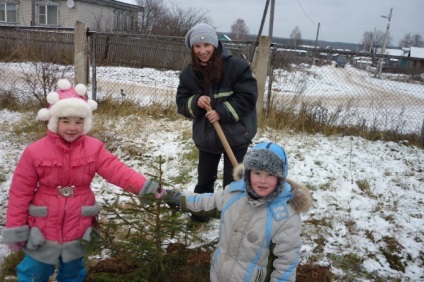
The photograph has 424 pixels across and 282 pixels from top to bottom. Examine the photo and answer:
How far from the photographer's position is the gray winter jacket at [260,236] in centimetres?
187

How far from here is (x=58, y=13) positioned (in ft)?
82.8

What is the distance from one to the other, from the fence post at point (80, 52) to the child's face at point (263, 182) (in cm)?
580

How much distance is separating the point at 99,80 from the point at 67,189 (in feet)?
30.2

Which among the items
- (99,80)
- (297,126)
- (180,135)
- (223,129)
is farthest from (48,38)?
(223,129)

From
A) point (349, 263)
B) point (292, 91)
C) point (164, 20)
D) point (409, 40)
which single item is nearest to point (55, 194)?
point (349, 263)

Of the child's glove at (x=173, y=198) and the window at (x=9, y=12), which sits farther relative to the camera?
the window at (x=9, y=12)

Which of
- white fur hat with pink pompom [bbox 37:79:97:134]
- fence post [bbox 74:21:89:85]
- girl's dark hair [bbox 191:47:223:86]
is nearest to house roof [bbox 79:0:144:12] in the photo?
fence post [bbox 74:21:89:85]

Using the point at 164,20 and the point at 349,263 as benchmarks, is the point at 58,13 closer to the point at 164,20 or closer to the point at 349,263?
the point at 164,20

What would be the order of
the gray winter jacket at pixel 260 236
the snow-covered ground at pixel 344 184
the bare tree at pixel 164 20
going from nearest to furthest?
the gray winter jacket at pixel 260 236 < the snow-covered ground at pixel 344 184 < the bare tree at pixel 164 20

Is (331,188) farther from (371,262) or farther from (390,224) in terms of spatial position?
(371,262)

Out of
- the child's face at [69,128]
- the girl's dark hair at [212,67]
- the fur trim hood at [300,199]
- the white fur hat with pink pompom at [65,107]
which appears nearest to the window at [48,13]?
the girl's dark hair at [212,67]

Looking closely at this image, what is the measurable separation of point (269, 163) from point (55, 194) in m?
1.32

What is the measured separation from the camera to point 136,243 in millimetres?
2234

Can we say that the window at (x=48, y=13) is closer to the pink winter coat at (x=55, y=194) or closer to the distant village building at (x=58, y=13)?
the distant village building at (x=58, y=13)
